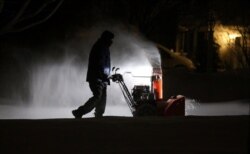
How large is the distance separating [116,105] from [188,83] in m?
5.81

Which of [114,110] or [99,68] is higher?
[99,68]

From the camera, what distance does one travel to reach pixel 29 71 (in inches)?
800

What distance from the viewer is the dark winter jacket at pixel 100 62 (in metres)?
12.1

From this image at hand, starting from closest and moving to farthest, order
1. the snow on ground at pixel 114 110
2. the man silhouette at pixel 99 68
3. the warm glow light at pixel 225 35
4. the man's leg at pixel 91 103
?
the man's leg at pixel 91 103
the man silhouette at pixel 99 68
the snow on ground at pixel 114 110
the warm glow light at pixel 225 35

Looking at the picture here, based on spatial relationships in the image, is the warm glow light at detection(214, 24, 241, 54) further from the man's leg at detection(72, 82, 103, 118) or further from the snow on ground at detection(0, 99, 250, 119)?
the man's leg at detection(72, 82, 103, 118)

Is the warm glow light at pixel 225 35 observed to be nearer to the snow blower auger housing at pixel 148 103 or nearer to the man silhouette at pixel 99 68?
the snow blower auger housing at pixel 148 103

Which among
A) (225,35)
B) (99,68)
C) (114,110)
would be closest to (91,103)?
(99,68)

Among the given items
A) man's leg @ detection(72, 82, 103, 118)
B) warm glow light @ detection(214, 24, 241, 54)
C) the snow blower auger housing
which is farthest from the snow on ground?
warm glow light @ detection(214, 24, 241, 54)

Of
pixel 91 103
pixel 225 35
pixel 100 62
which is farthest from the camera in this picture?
pixel 225 35

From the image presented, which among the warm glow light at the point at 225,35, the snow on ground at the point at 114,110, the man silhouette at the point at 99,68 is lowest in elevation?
the snow on ground at the point at 114,110

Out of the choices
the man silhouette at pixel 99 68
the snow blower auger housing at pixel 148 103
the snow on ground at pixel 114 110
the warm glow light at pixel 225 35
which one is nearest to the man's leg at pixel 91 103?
the man silhouette at pixel 99 68

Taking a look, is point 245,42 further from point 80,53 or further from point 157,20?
point 80,53

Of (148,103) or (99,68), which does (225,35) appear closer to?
(148,103)

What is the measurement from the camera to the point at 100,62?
39.7ft
